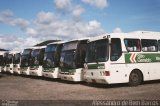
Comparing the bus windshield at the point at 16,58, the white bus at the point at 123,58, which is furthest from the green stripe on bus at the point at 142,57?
the bus windshield at the point at 16,58

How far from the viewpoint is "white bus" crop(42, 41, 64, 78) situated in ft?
71.3

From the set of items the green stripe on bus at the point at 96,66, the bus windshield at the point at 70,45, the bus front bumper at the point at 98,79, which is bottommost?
the bus front bumper at the point at 98,79

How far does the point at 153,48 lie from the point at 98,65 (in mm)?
3966

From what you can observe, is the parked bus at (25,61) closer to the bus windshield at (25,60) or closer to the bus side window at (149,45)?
the bus windshield at (25,60)

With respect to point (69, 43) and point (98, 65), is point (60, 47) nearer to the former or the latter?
point (69, 43)

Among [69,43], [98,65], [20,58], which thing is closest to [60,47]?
[69,43]

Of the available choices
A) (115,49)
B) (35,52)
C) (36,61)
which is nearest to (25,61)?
(35,52)

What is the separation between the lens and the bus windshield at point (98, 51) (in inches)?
620

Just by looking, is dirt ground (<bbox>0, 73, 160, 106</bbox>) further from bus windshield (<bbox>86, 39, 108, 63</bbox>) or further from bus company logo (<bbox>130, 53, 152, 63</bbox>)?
bus windshield (<bbox>86, 39, 108, 63</bbox>)

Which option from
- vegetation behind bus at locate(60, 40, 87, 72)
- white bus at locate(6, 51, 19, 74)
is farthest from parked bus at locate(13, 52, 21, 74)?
vegetation behind bus at locate(60, 40, 87, 72)

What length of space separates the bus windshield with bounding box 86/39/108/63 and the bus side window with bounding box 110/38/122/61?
32 centimetres

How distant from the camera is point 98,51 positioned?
1627cm

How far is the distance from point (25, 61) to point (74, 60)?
1093 centimetres

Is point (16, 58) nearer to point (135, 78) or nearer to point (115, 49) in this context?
point (135, 78)
